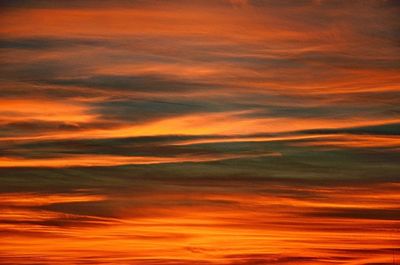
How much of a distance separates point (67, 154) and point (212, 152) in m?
1.60

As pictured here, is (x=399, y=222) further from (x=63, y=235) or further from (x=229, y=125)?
(x=63, y=235)

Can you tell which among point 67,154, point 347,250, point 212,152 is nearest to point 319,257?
point 347,250

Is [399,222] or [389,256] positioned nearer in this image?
[389,256]

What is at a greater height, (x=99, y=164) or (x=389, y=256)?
(x=99, y=164)

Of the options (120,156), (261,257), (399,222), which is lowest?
(261,257)

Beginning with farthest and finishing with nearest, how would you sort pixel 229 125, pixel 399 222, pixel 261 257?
pixel 229 125
pixel 399 222
pixel 261 257

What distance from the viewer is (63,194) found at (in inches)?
520

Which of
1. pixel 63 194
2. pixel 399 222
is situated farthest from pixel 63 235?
pixel 399 222

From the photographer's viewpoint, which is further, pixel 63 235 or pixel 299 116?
pixel 299 116

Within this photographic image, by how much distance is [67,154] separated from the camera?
45.0 feet

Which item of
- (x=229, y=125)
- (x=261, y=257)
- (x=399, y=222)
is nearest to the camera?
(x=261, y=257)

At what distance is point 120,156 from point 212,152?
101 cm

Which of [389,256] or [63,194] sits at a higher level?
[63,194]

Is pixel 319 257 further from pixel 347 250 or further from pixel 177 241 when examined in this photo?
pixel 177 241
